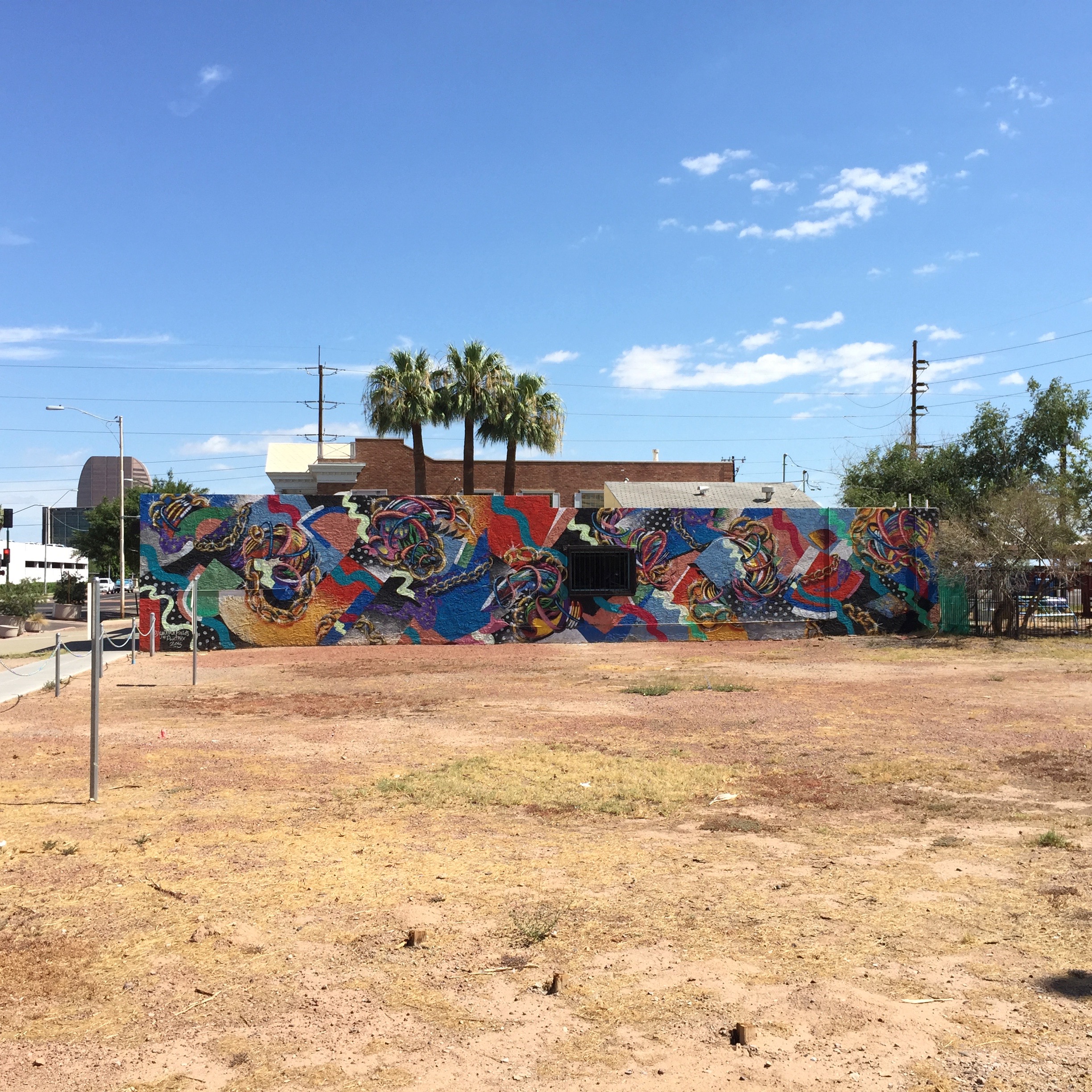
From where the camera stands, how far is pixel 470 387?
38.3 meters

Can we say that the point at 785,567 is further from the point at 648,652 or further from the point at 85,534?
the point at 85,534

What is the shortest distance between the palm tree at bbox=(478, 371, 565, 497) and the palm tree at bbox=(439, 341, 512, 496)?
1.37 feet

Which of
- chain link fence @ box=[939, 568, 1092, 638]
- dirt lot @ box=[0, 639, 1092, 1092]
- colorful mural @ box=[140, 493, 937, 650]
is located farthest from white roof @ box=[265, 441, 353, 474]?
dirt lot @ box=[0, 639, 1092, 1092]

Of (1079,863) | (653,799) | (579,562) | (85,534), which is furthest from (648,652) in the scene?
(85,534)

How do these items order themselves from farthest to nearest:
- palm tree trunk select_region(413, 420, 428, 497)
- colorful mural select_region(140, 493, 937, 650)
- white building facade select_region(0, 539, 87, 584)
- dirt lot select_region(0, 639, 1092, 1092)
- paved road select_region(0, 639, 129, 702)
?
white building facade select_region(0, 539, 87, 584) → palm tree trunk select_region(413, 420, 428, 497) → colorful mural select_region(140, 493, 937, 650) → paved road select_region(0, 639, 129, 702) → dirt lot select_region(0, 639, 1092, 1092)

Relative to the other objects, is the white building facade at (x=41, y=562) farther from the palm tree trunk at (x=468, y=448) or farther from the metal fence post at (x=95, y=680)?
the metal fence post at (x=95, y=680)

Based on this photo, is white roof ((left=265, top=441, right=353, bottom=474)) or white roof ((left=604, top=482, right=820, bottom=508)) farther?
white roof ((left=265, top=441, right=353, bottom=474))

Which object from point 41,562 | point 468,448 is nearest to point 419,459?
point 468,448

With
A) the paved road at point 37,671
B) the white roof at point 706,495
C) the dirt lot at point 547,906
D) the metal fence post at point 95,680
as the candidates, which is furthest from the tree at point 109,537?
the metal fence post at point 95,680

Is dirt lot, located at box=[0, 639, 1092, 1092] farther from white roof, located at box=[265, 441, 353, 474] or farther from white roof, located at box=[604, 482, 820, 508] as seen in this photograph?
white roof, located at box=[265, 441, 353, 474]

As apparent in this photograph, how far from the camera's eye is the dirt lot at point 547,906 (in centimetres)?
438

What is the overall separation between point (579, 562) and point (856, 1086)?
25099 millimetres

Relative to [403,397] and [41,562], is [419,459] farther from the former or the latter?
[41,562]

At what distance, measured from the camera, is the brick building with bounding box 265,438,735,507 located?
2103 inches
